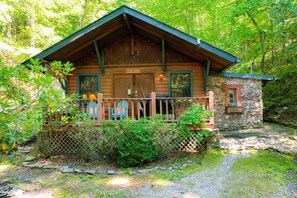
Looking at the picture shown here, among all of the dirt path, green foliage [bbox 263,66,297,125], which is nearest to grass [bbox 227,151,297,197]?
the dirt path

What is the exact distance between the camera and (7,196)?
136 inches

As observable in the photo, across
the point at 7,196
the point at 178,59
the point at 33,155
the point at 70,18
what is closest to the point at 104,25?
the point at 178,59

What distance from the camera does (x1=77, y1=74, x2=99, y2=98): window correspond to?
811 cm

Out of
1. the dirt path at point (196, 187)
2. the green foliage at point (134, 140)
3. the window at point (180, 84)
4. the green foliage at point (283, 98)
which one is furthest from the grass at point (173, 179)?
the green foliage at point (283, 98)

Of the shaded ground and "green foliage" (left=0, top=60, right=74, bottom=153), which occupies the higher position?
"green foliage" (left=0, top=60, right=74, bottom=153)

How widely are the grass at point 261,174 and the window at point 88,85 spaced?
601 centimetres

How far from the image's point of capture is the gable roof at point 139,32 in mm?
6109

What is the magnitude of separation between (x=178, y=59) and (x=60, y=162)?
570 cm

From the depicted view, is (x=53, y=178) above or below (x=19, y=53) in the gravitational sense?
below

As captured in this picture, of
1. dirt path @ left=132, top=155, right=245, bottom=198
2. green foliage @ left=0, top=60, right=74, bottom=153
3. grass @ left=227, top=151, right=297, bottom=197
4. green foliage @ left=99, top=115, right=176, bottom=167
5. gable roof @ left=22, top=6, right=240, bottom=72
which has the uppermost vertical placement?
gable roof @ left=22, top=6, right=240, bottom=72

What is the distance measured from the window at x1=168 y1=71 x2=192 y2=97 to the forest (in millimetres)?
3912

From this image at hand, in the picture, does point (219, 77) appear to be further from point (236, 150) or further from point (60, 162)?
point (60, 162)

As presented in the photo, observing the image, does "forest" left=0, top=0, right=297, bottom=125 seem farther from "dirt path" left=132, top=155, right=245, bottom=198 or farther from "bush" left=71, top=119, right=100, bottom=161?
"bush" left=71, top=119, right=100, bottom=161

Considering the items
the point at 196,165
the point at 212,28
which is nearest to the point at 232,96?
the point at 196,165
